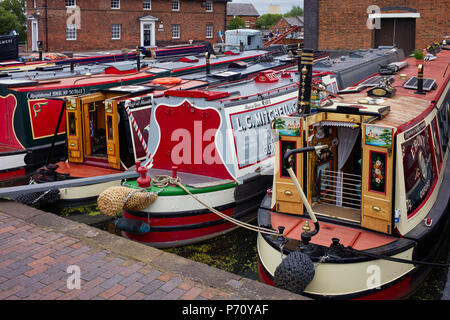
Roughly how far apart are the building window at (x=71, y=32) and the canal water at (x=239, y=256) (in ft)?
108

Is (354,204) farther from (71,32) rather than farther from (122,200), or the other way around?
(71,32)

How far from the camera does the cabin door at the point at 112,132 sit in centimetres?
1144

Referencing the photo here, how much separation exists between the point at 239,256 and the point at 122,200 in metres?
2.35

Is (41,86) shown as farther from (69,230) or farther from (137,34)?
(137,34)

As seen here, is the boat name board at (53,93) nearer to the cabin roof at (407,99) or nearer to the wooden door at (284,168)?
the cabin roof at (407,99)

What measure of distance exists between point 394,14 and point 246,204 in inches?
787

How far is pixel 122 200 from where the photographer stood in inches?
328

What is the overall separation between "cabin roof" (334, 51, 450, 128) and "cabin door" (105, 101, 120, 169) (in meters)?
5.18

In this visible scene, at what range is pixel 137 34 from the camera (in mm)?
43906

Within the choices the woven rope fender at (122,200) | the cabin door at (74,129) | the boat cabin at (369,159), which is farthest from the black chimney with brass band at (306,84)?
the cabin door at (74,129)

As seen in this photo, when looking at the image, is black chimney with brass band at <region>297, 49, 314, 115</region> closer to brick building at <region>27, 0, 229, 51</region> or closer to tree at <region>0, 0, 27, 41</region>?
brick building at <region>27, 0, 229, 51</region>

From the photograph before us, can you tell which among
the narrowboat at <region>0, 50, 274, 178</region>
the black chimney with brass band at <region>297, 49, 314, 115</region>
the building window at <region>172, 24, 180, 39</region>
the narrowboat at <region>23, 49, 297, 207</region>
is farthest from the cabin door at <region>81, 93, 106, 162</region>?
the building window at <region>172, 24, 180, 39</region>
